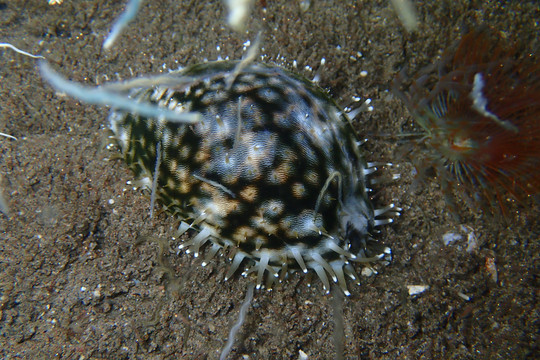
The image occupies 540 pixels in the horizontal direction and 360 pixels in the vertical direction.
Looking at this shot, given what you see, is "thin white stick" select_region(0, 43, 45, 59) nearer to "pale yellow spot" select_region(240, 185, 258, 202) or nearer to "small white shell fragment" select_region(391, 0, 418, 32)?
"pale yellow spot" select_region(240, 185, 258, 202)

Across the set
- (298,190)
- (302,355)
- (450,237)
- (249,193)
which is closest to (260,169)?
(249,193)

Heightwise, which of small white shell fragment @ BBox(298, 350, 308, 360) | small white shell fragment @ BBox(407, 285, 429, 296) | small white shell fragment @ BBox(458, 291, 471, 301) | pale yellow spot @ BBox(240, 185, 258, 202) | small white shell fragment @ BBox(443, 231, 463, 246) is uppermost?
small white shell fragment @ BBox(443, 231, 463, 246)

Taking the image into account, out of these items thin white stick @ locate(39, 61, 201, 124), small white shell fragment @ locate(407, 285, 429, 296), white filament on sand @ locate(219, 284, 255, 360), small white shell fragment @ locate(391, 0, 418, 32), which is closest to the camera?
thin white stick @ locate(39, 61, 201, 124)

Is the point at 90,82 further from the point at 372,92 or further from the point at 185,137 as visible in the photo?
the point at 372,92

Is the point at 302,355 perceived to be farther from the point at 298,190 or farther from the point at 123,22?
the point at 123,22

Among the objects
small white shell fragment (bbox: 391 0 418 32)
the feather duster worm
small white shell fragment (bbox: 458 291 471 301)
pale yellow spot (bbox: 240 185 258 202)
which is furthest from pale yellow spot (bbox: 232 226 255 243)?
small white shell fragment (bbox: 391 0 418 32)

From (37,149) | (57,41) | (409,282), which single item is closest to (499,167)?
(409,282)
